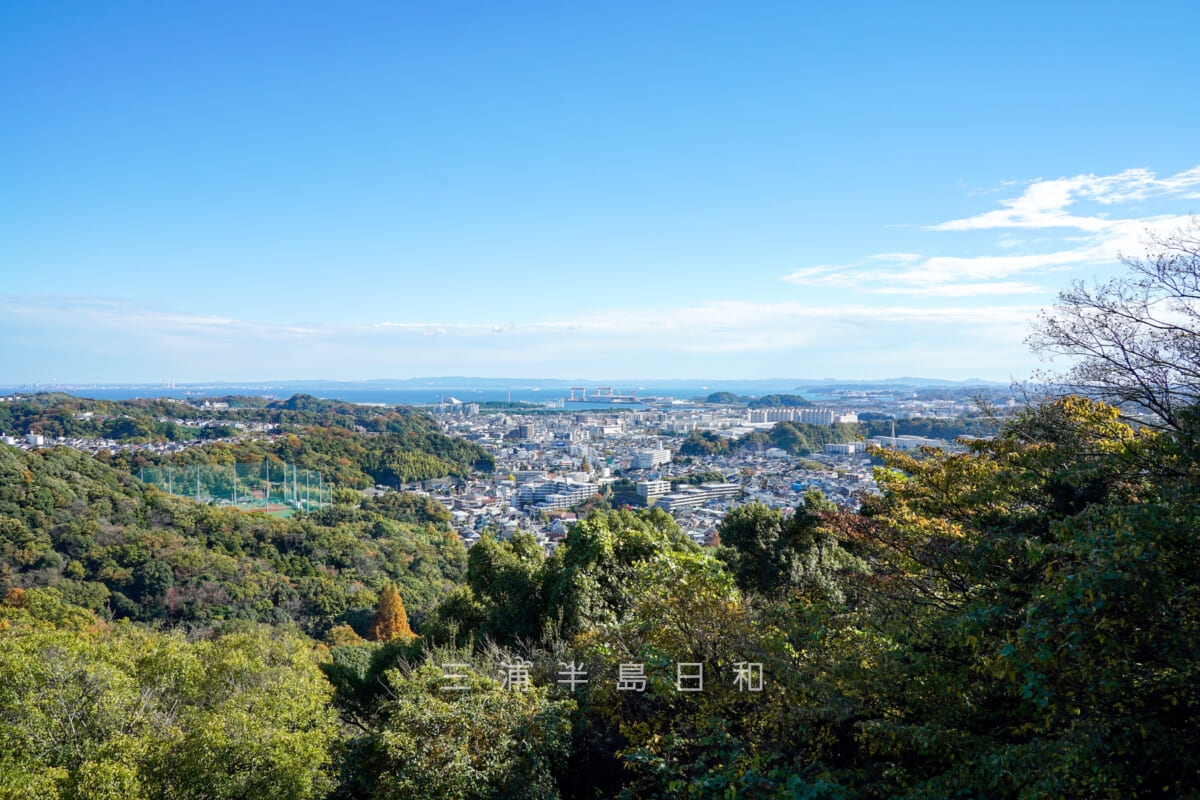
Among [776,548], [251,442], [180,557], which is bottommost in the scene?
[180,557]

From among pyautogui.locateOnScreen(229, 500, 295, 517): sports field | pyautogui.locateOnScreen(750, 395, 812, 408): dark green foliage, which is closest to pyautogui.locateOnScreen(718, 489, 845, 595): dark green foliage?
pyautogui.locateOnScreen(229, 500, 295, 517): sports field

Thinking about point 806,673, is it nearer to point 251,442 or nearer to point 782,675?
point 782,675

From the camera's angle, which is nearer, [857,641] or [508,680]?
[857,641]

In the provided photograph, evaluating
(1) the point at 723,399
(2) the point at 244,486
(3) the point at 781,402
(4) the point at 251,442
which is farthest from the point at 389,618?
(1) the point at 723,399

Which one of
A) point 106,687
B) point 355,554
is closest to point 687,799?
point 106,687

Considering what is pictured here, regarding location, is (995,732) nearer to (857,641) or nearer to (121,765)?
(857,641)
